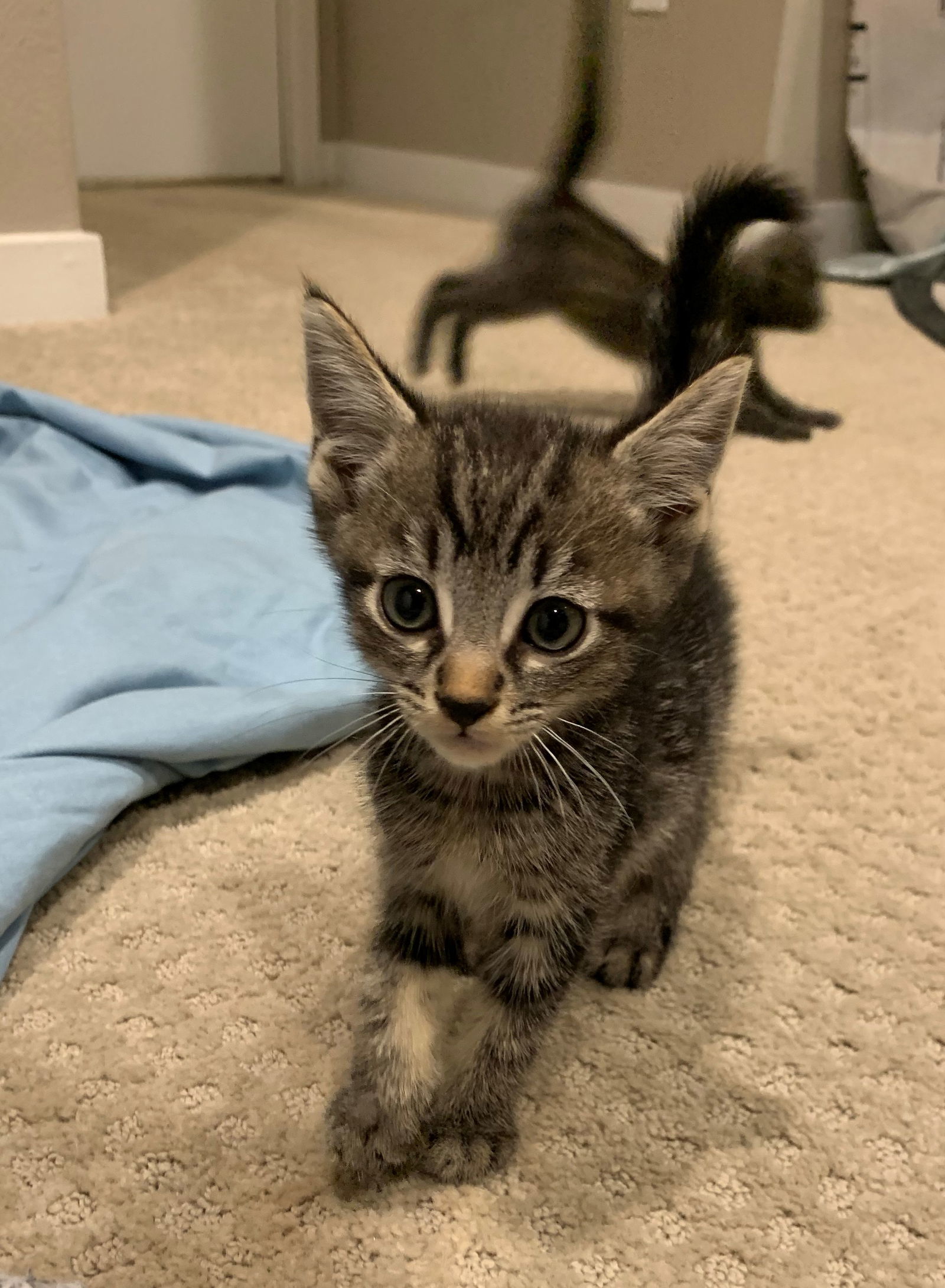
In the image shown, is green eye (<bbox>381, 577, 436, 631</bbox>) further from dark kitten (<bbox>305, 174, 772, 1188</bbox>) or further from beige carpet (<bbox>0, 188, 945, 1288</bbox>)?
beige carpet (<bbox>0, 188, 945, 1288</bbox>)

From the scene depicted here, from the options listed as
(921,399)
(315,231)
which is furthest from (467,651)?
(315,231)

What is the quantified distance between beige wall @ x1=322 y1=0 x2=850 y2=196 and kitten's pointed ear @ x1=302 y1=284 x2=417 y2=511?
5.20 feet

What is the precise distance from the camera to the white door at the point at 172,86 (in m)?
3.59

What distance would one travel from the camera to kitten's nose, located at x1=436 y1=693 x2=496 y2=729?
668mm

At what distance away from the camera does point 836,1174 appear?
0.76 metres

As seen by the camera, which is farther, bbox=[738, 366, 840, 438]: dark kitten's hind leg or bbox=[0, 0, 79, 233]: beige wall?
bbox=[0, 0, 79, 233]: beige wall

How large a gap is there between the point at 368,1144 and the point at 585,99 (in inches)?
73.3

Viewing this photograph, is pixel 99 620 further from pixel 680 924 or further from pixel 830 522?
pixel 830 522

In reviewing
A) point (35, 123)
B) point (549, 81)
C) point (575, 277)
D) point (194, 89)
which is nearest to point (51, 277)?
point (35, 123)

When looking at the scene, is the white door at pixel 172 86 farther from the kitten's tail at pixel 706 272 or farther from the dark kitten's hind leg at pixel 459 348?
the kitten's tail at pixel 706 272

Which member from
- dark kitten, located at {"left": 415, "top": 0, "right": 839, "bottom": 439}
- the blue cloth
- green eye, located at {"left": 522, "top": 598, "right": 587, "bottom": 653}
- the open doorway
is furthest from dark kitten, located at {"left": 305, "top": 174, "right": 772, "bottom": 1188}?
the open doorway

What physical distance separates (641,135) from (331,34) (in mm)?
1676

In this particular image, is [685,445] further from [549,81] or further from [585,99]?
[549,81]

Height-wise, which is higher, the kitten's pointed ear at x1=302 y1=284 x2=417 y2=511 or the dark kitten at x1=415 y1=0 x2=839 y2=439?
the kitten's pointed ear at x1=302 y1=284 x2=417 y2=511
